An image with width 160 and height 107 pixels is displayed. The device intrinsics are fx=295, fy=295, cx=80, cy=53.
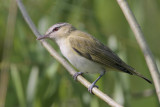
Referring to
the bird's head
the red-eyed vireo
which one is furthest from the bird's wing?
the bird's head

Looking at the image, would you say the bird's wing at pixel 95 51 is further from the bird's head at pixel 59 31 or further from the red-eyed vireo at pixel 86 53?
the bird's head at pixel 59 31

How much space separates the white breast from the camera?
10.6 ft

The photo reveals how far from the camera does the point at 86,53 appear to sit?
332cm

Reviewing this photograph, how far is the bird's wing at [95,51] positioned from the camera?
10.2ft

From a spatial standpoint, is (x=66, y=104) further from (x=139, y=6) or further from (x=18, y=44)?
(x=139, y=6)

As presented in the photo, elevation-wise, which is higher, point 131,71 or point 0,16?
point 0,16

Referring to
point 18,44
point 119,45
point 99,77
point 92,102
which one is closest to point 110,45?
point 119,45

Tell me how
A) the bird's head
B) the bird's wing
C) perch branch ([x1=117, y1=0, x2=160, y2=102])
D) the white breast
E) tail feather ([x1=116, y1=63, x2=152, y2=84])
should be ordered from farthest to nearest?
the bird's head → the white breast → the bird's wing → tail feather ([x1=116, y1=63, x2=152, y2=84]) → perch branch ([x1=117, y1=0, x2=160, y2=102])

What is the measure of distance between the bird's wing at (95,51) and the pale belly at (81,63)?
0.17ft

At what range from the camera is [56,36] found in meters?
3.57

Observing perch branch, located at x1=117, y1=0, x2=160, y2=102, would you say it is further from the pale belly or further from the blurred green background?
the pale belly

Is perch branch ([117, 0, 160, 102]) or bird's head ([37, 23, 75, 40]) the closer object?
perch branch ([117, 0, 160, 102])

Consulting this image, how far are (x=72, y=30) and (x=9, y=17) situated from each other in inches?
31.6

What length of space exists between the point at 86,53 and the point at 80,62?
0.48 ft
